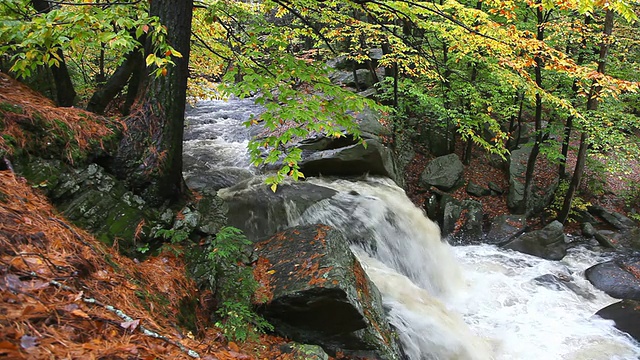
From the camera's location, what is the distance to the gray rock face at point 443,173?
12367 mm

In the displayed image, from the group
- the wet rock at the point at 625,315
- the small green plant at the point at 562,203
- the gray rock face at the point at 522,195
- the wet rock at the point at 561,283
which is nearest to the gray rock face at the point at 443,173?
the gray rock face at the point at 522,195

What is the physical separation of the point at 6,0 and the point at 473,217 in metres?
11.4

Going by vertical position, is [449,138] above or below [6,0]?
below

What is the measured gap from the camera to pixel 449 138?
13.6 meters

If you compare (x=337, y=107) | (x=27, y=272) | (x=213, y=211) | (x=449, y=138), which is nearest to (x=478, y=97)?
(x=449, y=138)

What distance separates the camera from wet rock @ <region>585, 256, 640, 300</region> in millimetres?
8125

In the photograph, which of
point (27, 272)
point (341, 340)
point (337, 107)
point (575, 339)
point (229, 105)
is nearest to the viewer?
point (27, 272)

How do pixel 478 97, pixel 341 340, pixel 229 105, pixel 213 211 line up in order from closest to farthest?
pixel 341 340 < pixel 213 211 < pixel 478 97 < pixel 229 105

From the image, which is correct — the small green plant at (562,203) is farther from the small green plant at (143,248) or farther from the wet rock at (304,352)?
the small green plant at (143,248)

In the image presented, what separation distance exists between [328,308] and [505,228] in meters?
9.06

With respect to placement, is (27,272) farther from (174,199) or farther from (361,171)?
(361,171)

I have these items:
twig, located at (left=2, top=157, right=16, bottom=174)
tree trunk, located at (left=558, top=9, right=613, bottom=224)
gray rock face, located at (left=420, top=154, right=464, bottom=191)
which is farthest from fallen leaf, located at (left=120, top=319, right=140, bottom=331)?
gray rock face, located at (left=420, top=154, right=464, bottom=191)

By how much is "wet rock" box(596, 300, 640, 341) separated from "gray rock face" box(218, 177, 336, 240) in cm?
596

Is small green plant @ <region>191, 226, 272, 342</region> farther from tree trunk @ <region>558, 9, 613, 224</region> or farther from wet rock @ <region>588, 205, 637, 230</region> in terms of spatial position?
wet rock @ <region>588, 205, 637, 230</region>
